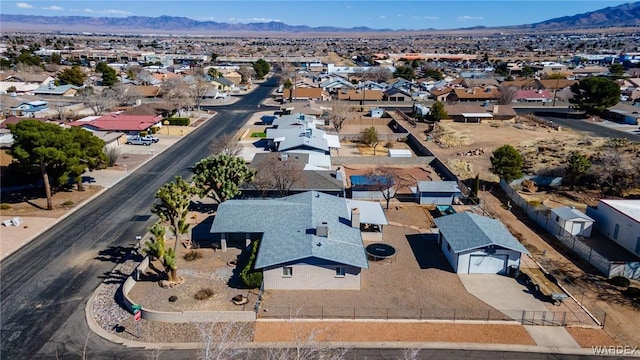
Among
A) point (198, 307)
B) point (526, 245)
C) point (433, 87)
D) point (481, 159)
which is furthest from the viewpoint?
point (433, 87)

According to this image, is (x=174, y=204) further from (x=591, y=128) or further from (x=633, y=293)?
(x=591, y=128)

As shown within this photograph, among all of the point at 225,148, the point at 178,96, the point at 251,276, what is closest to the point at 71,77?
the point at 178,96

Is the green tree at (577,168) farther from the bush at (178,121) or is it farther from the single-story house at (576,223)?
the bush at (178,121)

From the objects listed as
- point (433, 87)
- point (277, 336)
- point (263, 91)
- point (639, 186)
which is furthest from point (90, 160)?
point (433, 87)

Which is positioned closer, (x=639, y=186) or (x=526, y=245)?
(x=526, y=245)

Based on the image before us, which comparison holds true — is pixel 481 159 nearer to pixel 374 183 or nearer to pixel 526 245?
pixel 374 183

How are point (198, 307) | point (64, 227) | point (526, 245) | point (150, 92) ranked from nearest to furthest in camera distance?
point (198, 307) → point (526, 245) → point (64, 227) → point (150, 92)

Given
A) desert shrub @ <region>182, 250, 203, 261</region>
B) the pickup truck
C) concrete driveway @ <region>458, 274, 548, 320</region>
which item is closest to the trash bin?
concrete driveway @ <region>458, 274, 548, 320</region>
